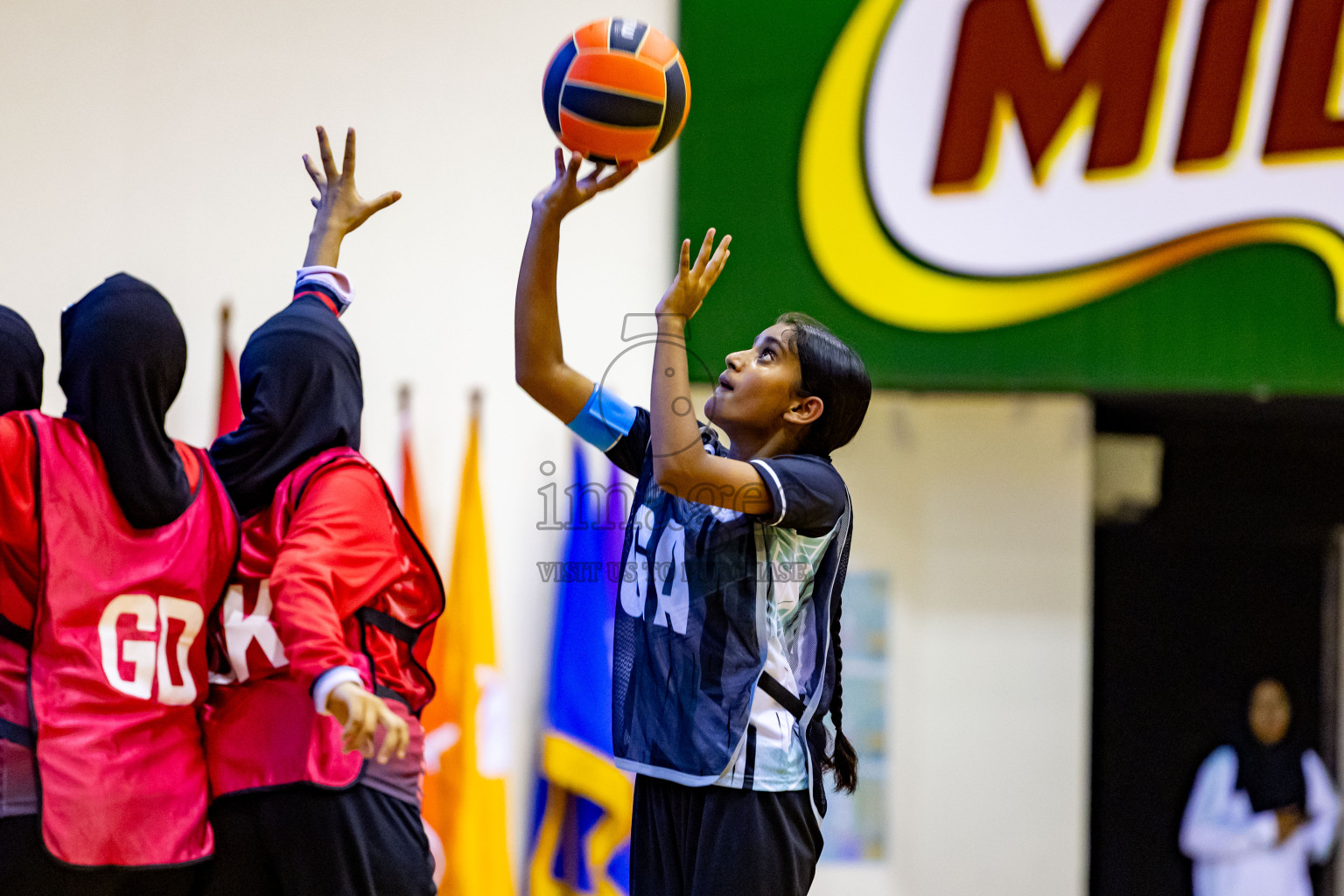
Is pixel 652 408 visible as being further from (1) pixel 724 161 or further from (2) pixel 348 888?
(1) pixel 724 161

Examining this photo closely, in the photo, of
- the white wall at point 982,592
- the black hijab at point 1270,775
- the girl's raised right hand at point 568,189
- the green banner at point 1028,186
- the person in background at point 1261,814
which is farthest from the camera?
the black hijab at point 1270,775

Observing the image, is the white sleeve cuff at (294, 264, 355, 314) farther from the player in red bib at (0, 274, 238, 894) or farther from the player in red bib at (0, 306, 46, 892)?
the player in red bib at (0, 306, 46, 892)

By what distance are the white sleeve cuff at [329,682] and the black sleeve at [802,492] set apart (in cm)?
69

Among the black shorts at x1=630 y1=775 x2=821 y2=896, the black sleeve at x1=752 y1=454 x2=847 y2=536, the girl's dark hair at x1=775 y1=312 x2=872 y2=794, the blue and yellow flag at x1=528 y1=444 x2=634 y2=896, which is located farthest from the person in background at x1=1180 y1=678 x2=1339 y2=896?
the black sleeve at x1=752 y1=454 x2=847 y2=536

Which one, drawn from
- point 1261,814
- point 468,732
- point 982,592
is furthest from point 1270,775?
point 468,732

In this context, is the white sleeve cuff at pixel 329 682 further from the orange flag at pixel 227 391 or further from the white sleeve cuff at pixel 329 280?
the orange flag at pixel 227 391

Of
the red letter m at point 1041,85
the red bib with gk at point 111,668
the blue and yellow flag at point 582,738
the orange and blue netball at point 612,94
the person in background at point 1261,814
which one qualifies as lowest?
the person in background at point 1261,814

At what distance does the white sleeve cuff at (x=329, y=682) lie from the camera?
5.92ft

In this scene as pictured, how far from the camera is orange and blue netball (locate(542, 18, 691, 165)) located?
2381 millimetres

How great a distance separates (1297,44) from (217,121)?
3.65 m

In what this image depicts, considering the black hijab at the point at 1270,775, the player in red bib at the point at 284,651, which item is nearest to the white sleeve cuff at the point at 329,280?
the player in red bib at the point at 284,651

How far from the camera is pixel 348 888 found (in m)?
2.03

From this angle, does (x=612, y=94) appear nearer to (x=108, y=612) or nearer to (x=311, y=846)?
(x=108, y=612)

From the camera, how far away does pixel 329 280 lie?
7.66 ft
